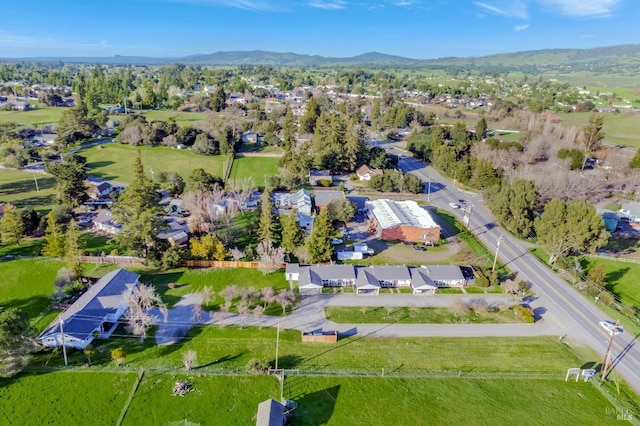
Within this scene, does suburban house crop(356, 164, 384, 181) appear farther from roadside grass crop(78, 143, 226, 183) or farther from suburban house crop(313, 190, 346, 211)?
roadside grass crop(78, 143, 226, 183)

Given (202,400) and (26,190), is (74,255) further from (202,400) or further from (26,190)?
(26,190)

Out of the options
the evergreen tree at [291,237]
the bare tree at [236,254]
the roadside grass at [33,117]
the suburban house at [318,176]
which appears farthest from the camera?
the roadside grass at [33,117]

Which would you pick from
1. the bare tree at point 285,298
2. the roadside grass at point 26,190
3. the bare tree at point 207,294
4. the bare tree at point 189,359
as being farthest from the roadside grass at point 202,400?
the roadside grass at point 26,190

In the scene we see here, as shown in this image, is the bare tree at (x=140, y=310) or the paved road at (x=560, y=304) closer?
the paved road at (x=560, y=304)

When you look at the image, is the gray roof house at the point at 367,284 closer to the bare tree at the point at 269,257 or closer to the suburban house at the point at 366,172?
the bare tree at the point at 269,257

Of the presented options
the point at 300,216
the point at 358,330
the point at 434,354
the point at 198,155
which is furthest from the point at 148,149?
the point at 434,354

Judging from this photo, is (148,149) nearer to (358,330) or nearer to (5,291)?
(5,291)
